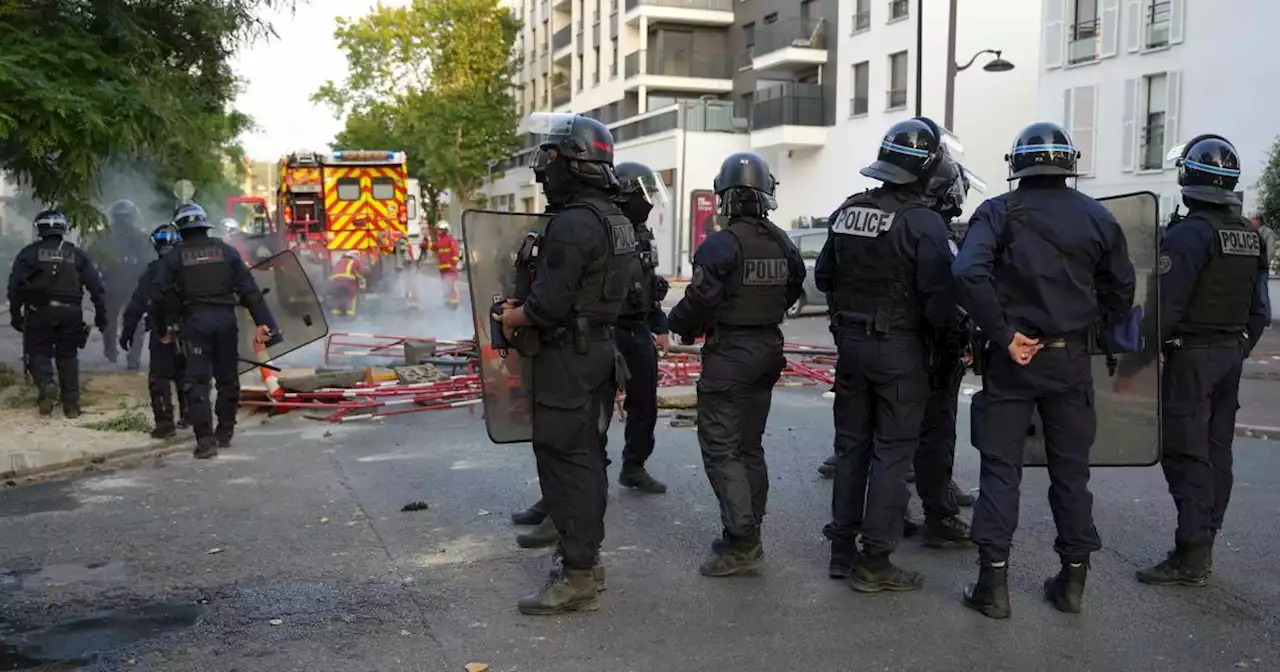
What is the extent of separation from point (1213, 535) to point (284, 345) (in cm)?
760

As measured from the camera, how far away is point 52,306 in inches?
357

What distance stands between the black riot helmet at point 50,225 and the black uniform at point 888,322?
7.26 meters

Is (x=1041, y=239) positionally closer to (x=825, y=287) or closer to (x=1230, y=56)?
(x=825, y=287)

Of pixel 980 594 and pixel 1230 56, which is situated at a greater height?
pixel 1230 56

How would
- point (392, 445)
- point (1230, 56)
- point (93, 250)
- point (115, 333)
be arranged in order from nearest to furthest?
point (392, 445), point (93, 250), point (115, 333), point (1230, 56)

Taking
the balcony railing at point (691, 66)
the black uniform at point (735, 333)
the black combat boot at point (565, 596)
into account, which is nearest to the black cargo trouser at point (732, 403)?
the black uniform at point (735, 333)

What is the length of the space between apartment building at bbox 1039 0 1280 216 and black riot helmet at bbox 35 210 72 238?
19.3 meters

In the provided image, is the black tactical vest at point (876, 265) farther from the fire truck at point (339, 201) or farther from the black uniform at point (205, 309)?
the fire truck at point (339, 201)

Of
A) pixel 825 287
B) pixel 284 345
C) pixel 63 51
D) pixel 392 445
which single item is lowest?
pixel 392 445

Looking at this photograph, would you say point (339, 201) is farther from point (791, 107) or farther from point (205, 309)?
point (791, 107)

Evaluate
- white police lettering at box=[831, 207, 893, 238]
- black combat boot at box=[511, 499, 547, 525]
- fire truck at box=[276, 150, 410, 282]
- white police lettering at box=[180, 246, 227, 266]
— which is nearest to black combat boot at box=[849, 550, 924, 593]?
white police lettering at box=[831, 207, 893, 238]

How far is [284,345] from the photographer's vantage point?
9.72 m

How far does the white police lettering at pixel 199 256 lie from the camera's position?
7.54 m

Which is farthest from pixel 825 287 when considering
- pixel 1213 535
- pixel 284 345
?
pixel 284 345
